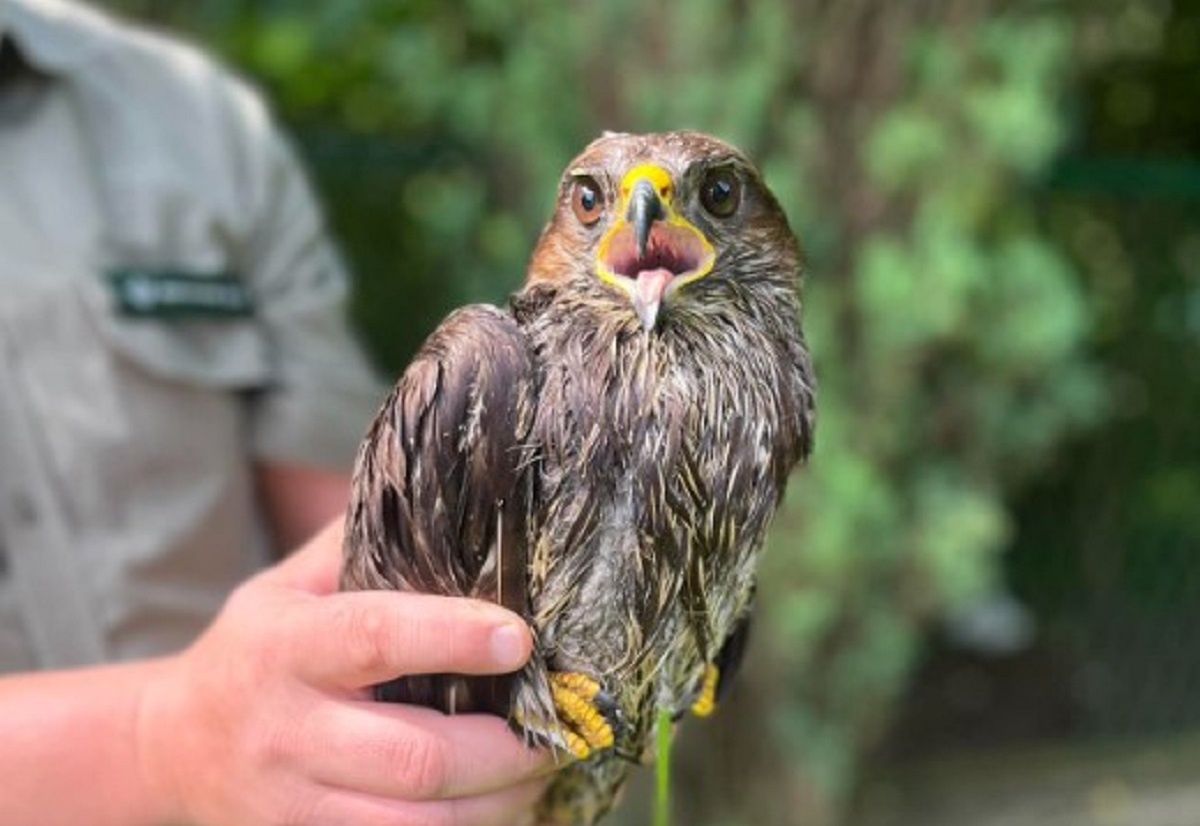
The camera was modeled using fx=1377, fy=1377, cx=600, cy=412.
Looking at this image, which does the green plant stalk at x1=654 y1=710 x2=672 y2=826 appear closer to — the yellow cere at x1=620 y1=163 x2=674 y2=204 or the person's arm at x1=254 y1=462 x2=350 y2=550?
the yellow cere at x1=620 y1=163 x2=674 y2=204

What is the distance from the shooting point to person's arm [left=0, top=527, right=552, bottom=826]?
137 centimetres

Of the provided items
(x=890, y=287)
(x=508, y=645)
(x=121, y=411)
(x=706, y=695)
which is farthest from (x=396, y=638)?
(x=890, y=287)

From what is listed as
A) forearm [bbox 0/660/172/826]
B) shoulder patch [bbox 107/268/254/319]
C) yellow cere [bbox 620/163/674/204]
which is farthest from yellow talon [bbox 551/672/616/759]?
shoulder patch [bbox 107/268/254/319]

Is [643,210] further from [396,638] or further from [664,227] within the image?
[396,638]

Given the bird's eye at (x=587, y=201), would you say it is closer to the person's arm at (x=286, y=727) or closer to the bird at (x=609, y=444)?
the bird at (x=609, y=444)

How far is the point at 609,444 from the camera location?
1.29 metres

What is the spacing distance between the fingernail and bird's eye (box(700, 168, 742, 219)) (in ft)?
1.50

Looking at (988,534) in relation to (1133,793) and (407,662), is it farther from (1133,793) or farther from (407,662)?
(407,662)

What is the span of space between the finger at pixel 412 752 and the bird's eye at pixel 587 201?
52cm

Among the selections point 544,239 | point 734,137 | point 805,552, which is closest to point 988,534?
point 805,552

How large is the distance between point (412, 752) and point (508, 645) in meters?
0.21

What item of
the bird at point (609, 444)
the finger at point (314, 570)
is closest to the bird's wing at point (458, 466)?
the bird at point (609, 444)

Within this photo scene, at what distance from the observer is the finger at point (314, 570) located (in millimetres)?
1639

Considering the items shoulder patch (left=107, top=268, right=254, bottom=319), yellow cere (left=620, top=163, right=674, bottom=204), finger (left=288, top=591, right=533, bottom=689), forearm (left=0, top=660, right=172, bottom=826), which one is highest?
yellow cere (left=620, top=163, right=674, bottom=204)
